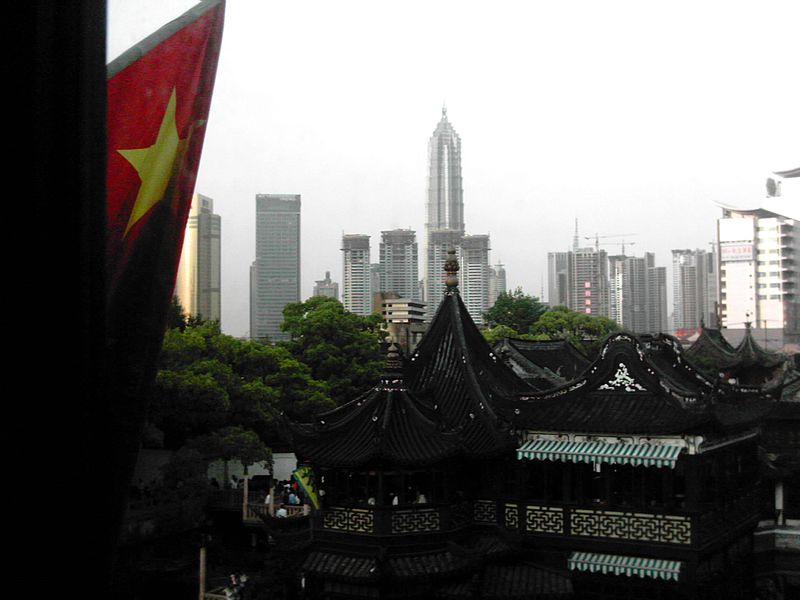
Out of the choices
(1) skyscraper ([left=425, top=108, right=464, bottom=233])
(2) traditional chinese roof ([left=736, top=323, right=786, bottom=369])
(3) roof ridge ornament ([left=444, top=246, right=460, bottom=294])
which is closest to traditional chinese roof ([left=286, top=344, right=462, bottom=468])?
(3) roof ridge ornament ([left=444, top=246, right=460, bottom=294])

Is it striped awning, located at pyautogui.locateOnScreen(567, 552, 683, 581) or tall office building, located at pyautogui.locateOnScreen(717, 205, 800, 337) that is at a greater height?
tall office building, located at pyautogui.locateOnScreen(717, 205, 800, 337)

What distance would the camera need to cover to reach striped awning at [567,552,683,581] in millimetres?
10453

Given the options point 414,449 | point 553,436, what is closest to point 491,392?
point 553,436

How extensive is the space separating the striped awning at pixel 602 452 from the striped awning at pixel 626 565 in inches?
47.7

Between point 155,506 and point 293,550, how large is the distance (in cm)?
877

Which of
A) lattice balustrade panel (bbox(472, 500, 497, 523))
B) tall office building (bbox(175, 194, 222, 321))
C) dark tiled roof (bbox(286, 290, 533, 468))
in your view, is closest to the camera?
tall office building (bbox(175, 194, 222, 321))

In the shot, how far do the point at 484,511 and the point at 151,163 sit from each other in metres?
10.5

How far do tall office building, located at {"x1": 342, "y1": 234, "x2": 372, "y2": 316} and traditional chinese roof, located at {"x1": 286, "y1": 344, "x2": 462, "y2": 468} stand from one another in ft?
155

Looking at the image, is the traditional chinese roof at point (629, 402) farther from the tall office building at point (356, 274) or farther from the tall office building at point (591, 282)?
the tall office building at point (591, 282)

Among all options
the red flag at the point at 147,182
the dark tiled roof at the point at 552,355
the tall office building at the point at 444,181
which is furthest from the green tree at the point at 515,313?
the tall office building at the point at 444,181

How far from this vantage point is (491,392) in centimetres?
1259

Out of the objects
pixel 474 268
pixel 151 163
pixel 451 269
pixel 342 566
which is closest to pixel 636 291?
pixel 474 268

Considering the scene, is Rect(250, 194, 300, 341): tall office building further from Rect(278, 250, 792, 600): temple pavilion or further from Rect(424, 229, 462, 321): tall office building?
Rect(424, 229, 462, 321): tall office building

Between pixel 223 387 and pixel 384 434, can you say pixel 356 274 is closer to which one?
pixel 223 387
